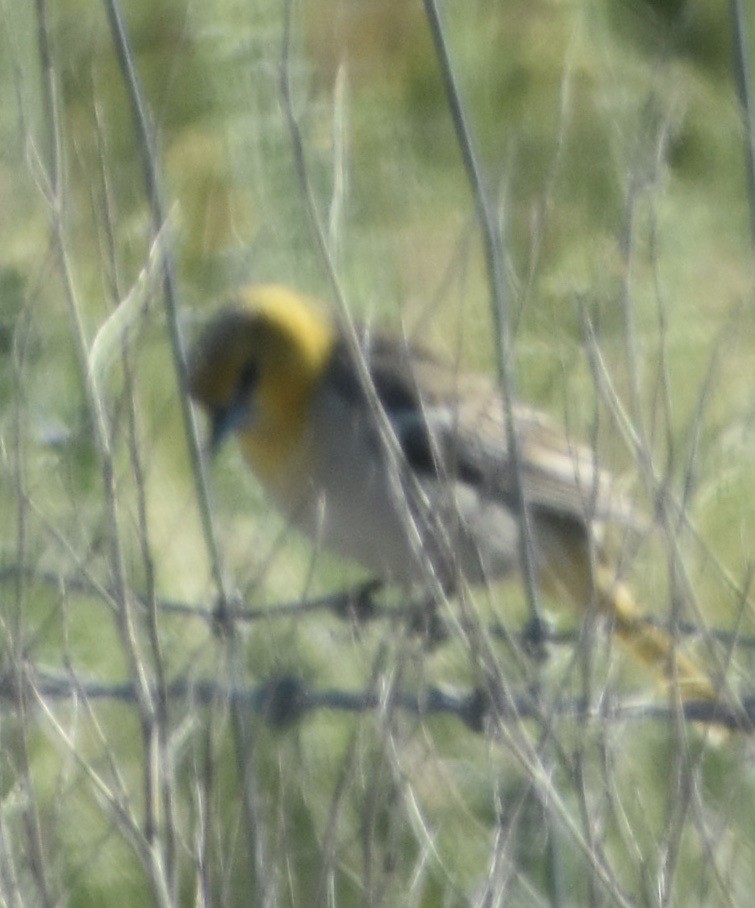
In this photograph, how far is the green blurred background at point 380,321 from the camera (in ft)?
6.63

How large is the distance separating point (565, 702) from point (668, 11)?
670 centimetres

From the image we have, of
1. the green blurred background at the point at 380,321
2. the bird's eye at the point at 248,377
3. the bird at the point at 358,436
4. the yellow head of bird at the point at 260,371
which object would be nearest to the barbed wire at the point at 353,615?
the green blurred background at the point at 380,321

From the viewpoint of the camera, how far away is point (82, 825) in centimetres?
541

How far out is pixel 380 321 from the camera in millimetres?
5121

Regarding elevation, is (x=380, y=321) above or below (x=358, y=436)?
below

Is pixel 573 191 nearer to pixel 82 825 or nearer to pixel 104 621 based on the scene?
pixel 104 621

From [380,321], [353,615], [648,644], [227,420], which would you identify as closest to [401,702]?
[353,615]

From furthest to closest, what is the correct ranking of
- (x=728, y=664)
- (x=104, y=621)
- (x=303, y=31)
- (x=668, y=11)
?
(x=668, y=11), (x=303, y=31), (x=104, y=621), (x=728, y=664)

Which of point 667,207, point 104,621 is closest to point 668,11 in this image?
point 667,207

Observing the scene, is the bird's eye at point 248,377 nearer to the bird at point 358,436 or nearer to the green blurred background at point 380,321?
the bird at point 358,436

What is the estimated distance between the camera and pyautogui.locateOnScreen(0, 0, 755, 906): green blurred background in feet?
6.63

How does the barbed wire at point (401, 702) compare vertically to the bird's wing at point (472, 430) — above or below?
above

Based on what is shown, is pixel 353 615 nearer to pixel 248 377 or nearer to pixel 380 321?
pixel 248 377

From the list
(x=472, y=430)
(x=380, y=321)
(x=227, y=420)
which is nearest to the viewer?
(x=472, y=430)
